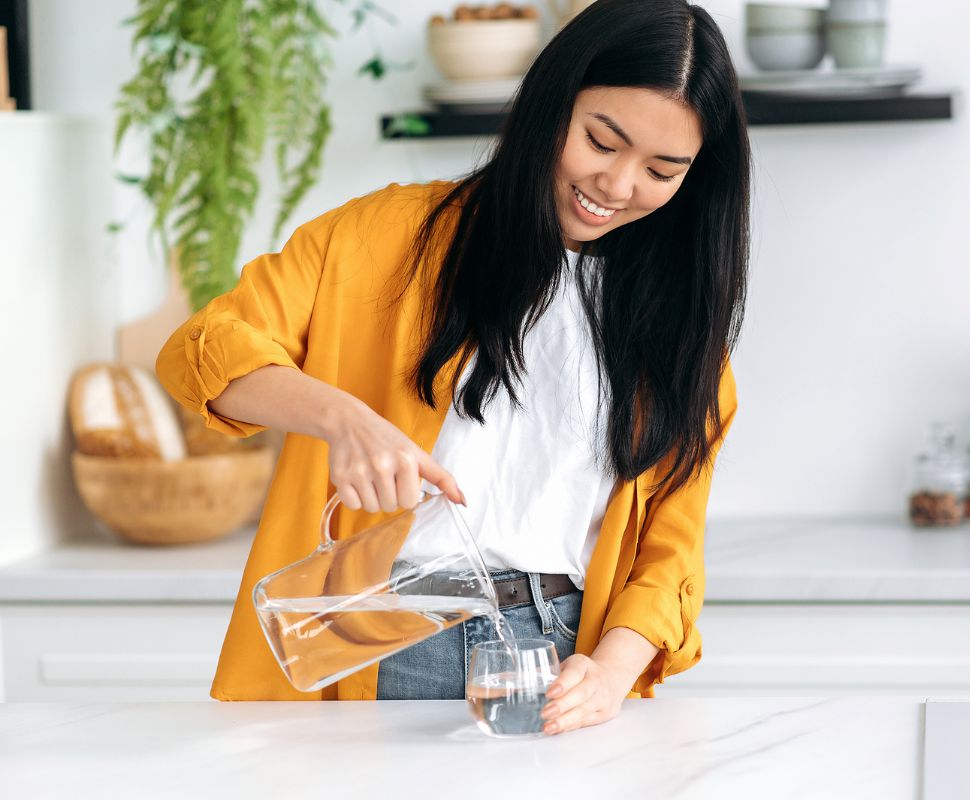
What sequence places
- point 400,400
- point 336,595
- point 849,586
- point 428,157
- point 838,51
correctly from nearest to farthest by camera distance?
1. point 336,595
2. point 400,400
3. point 849,586
4. point 838,51
5. point 428,157

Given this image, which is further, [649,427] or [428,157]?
[428,157]

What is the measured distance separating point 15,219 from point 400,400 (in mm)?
1125

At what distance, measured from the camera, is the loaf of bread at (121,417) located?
2137mm

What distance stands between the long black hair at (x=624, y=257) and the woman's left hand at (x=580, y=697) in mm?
260

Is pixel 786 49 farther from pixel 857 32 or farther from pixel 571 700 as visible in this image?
pixel 571 700

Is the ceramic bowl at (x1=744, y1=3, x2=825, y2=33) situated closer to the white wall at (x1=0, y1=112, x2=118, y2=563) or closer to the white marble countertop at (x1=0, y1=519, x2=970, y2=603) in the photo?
the white marble countertop at (x1=0, y1=519, x2=970, y2=603)

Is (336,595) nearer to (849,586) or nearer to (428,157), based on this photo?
(849,586)

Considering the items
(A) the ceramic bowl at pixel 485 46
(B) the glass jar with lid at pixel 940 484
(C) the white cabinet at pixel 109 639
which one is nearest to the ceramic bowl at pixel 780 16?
(A) the ceramic bowl at pixel 485 46

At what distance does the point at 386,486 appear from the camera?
92 centimetres

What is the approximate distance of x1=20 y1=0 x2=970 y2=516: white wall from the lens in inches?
91.5

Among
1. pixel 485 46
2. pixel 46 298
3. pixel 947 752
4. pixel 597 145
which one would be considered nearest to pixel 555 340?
pixel 597 145

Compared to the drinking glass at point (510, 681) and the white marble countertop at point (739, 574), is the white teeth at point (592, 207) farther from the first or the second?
the white marble countertop at point (739, 574)

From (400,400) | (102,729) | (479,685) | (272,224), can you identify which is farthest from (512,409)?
(272,224)

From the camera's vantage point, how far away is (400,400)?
1.21 m
